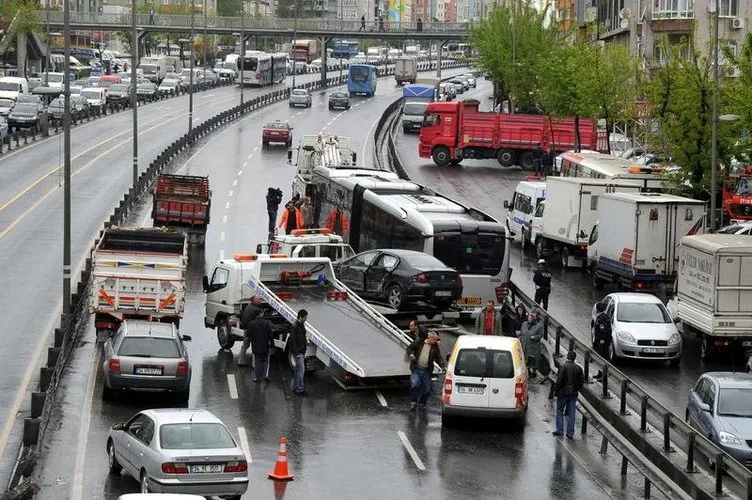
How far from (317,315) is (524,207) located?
21.9m

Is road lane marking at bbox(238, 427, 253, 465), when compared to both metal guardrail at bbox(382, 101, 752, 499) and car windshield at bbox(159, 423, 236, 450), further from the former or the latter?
metal guardrail at bbox(382, 101, 752, 499)

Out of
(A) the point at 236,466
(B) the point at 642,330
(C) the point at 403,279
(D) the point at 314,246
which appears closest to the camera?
(A) the point at 236,466

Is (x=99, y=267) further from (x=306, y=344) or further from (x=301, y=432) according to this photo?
(x=301, y=432)

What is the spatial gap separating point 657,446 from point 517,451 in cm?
237

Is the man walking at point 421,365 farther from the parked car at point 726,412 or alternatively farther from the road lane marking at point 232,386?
the parked car at point 726,412

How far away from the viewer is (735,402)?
989 inches

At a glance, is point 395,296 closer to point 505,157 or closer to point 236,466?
point 236,466

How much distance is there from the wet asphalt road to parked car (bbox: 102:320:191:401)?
6.24 ft

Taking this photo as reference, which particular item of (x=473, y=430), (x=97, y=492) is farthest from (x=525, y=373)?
(x=97, y=492)

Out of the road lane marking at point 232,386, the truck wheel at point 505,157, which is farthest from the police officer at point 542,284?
the truck wheel at point 505,157

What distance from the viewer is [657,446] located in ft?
81.9

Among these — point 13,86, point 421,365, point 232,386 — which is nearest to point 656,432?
point 421,365

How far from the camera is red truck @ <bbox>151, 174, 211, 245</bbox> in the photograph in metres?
50.7

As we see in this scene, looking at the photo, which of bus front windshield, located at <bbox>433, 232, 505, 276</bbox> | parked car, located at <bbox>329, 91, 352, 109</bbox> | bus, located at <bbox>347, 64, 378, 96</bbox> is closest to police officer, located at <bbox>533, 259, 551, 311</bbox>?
bus front windshield, located at <bbox>433, 232, 505, 276</bbox>
